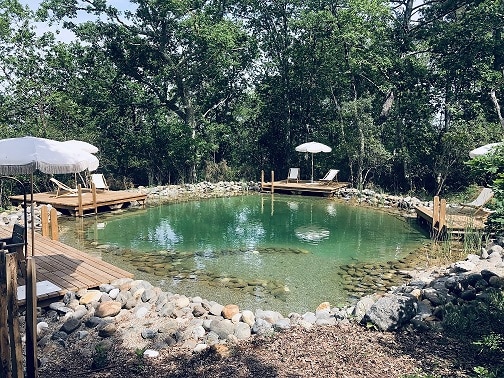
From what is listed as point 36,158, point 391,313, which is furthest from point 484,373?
point 36,158

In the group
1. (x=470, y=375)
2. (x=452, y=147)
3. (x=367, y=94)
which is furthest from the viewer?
(x=367, y=94)

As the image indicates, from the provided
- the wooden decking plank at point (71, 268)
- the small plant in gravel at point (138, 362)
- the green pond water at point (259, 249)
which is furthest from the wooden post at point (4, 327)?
the green pond water at point (259, 249)

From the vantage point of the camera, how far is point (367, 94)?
1767 centimetres

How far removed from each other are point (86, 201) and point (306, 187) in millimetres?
8182

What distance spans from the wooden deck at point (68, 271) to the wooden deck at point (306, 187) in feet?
35.3

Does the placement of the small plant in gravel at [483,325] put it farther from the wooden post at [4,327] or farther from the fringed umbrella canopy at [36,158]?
the fringed umbrella canopy at [36,158]

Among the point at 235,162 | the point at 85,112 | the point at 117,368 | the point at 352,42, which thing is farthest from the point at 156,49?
the point at 117,368

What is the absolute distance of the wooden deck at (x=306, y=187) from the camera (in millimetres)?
16188

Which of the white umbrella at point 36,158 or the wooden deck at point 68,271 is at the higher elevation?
the white umbrella at point 36,158

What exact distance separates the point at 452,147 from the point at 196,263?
1040 centimetres

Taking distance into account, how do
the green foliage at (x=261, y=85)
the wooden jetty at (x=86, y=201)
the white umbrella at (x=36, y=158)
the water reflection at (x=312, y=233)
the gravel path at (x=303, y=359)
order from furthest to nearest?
the green foliage at (x=261, y=85), the wooden jetty at (x=86, y=201), the water reflection at (x=312, y=233), the white umbrella at (x=36, y=158), the gravel path at (x=303, y=359)

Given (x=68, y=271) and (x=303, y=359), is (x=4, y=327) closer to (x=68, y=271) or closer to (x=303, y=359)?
(x=303, y=359)

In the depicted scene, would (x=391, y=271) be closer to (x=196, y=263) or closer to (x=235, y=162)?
(x=196, y=263)

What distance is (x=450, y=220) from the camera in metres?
9.80
